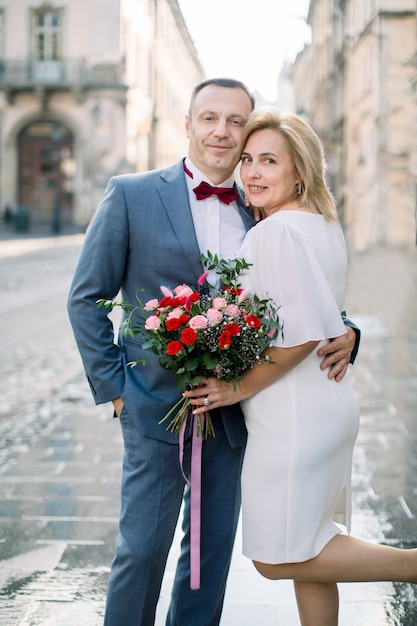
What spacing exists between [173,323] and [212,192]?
632mm

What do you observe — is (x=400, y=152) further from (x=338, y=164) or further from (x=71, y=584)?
(x=71, y=584)

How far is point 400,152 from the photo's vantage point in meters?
27.3

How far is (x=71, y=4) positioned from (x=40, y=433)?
117 feet

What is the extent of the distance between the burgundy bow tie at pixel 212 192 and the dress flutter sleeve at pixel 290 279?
309mm

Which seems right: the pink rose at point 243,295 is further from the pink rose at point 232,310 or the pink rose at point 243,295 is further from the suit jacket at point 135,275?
the suit jacket at point 135,275

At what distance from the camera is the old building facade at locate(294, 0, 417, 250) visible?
Answer: 27016mm

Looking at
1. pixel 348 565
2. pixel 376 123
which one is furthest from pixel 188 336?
pixel 376 123

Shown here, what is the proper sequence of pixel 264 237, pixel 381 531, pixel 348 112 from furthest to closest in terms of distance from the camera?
pixel 348 112 < pixel 381 531 < pixel 264 237

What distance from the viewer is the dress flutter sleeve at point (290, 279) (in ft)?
8.18

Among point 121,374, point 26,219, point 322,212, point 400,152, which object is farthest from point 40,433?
point 26,219

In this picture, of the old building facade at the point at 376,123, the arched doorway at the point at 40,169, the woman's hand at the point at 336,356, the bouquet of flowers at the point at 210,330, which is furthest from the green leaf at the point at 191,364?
the arched doorway at the point at 40,169

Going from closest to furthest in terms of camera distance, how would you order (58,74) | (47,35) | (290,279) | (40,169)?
1. (290,279)
2. (58,74)
3. (47,35)
4. (40,169)

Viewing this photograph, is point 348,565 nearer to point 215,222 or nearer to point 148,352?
point 148,352

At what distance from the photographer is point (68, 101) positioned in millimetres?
38375
